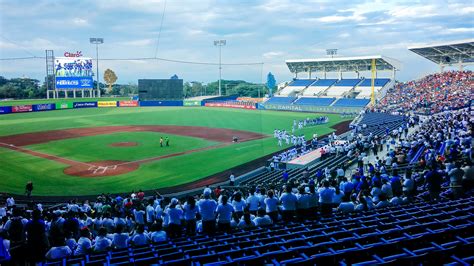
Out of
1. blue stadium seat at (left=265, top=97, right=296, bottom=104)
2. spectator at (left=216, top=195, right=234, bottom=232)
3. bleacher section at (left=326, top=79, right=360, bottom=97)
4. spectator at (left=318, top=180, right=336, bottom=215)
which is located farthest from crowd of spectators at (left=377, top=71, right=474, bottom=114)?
spectator at (left=216, top=195, right=234, bottom=232)

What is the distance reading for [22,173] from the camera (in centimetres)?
2355

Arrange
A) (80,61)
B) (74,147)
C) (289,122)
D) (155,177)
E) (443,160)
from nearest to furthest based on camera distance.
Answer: (443,160) < (155,177) < (74,147) < (289,122) < (80,61)

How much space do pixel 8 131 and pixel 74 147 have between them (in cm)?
1435

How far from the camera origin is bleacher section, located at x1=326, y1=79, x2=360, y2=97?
233ft

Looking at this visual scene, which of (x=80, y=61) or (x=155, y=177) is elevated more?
(x=80, y=61)

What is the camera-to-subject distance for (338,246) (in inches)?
212

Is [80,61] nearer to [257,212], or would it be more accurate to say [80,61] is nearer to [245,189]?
[245,189]

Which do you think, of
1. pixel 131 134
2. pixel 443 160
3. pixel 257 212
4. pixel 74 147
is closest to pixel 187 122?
pixel 131 134

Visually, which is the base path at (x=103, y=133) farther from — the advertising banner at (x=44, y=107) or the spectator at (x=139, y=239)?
the advertising banner at (x=44, y=107)

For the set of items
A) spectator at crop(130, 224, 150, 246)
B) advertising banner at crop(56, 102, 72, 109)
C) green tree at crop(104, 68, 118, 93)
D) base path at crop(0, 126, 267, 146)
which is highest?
green tree at crop(104, 68, 118, 93)

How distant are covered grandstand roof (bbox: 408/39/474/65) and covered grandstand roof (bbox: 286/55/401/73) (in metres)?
7.34

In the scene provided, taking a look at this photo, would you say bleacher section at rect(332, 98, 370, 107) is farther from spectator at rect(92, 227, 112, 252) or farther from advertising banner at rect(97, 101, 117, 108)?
spectator at rect(92, 227, 112, 252)

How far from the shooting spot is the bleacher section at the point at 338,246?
4.51 m

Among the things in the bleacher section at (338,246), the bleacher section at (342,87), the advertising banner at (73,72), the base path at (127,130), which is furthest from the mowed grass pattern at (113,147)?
the bleacher section at (342,87)
